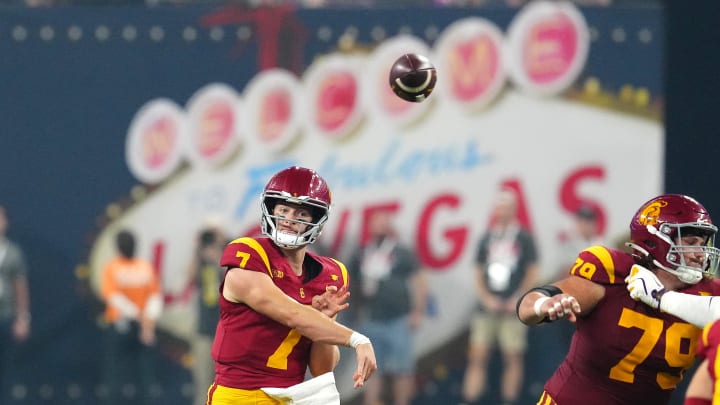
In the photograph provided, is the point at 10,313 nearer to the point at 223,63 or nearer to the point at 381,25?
the point at 223,63

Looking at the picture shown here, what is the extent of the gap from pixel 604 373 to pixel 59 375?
257 inches

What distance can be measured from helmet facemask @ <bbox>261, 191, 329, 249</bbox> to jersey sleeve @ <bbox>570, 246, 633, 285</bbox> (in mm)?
993

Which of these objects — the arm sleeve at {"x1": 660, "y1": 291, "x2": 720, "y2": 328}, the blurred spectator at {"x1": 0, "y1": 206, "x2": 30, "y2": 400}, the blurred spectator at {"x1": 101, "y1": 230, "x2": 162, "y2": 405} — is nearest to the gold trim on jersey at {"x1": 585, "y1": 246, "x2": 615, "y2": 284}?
the arm sleeve at {"x1": 660, "y1": 291, "x2": 720, "y2": 328}

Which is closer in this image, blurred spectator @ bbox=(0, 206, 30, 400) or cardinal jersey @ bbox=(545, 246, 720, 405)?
cardinal jersey @ bbox=(545, 246, 720, 405)

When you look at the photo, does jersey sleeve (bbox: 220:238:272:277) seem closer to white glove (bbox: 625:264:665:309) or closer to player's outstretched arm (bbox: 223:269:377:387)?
player's outstretched arm (bbox: 223:269:377:387)

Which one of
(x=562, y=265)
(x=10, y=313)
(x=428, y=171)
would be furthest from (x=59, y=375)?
(x=562, y=265)

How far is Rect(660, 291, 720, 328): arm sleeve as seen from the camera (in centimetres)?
476

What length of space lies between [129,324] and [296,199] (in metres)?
5.70

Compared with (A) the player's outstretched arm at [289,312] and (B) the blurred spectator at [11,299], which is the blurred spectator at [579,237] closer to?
(B) the blurred spectator at [11,299]

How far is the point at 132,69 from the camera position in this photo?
10.9 m

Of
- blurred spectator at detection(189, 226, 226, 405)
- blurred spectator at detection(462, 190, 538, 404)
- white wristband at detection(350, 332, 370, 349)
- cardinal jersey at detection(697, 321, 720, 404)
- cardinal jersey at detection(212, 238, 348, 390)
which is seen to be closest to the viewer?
cardinal jersey at detection(697, 321, 720, 404)

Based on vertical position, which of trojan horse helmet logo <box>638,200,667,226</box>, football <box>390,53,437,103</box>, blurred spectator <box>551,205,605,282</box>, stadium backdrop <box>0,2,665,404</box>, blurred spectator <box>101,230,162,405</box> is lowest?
blurred spectator <box>101,230,162,405</box>

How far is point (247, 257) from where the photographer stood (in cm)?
508

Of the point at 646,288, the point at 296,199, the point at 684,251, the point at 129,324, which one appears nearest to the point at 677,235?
the point at 684,251
